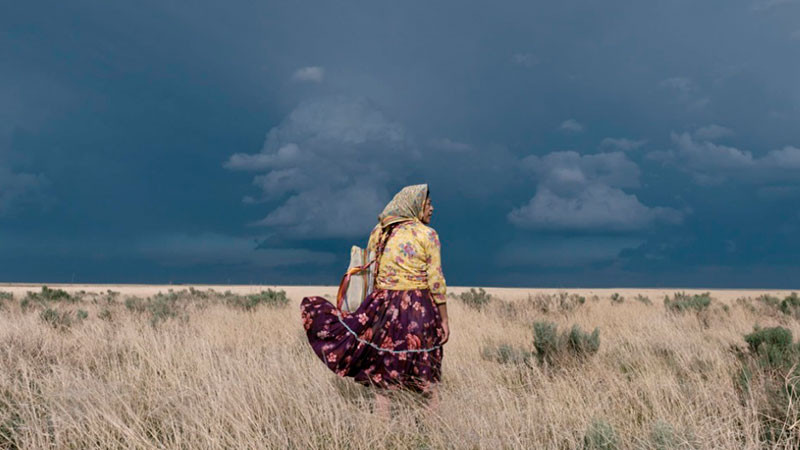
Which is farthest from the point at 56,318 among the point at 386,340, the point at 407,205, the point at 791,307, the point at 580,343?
the point at 791,307

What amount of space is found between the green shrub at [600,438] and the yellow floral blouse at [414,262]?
1.50m

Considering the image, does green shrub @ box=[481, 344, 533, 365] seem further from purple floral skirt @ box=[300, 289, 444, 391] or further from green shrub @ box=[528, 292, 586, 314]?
green shrub @ box=[528, 292, 586, 314]

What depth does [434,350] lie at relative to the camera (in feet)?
15.5

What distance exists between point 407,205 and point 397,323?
102 cm

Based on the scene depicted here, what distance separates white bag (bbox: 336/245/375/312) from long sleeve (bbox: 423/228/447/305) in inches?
22.1

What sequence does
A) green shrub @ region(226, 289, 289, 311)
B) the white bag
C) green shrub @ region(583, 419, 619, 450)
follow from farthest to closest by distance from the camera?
1. green shrub @ region(226, 289, 289, 311)
2. the white bag
3. green shrub @ region(583, 419, 619, 450)

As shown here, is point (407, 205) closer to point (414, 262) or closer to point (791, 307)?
point (414, 262)

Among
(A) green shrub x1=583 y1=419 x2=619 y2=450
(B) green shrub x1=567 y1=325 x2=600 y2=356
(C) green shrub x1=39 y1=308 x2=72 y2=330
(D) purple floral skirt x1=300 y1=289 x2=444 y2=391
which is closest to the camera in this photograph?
(A) green shrub x1=583 y1=419 x2=619 y2=450

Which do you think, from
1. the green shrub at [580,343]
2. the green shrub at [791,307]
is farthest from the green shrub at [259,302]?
the green shrub at [791,307]

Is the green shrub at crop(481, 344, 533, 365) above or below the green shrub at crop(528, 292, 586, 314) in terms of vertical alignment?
below

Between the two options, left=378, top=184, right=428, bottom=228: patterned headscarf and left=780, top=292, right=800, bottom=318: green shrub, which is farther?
left=780, top=292, right=800, bottom=318: green shrub

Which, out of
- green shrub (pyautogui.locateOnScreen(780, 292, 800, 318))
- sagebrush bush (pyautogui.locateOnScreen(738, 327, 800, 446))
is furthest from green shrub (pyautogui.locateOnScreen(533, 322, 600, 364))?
green shrub (pyautogui.locateOnScreen(780, 292, 800, 318))

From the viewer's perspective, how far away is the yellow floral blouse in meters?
4.68

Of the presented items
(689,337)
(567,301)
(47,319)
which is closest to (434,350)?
(689,337)
